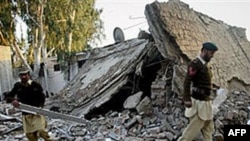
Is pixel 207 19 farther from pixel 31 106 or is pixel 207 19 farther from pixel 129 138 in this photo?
pixel 31 106

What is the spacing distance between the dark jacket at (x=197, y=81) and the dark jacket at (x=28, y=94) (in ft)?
7.17

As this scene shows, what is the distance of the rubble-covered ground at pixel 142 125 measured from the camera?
6.44 m

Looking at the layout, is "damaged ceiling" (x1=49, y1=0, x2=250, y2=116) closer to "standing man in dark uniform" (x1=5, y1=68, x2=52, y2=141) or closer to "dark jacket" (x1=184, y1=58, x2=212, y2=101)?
"dark jacket" (x1=184, y1=58, x2=212, y2=101)

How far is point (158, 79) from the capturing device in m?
7.51

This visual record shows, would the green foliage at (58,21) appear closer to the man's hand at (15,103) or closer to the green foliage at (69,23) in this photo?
the green foliage at (69,23)

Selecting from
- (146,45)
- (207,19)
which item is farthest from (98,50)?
(207,19)

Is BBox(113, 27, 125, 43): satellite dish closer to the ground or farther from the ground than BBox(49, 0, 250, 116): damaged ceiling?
farther from the ground

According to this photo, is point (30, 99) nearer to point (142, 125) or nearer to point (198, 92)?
point (142, 125)

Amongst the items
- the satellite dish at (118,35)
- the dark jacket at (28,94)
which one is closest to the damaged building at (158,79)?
the satellite dish at (118,35)

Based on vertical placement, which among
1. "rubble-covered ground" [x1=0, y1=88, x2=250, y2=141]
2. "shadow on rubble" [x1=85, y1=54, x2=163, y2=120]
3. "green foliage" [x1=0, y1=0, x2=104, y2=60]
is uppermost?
"green foliage" [x1=0, y1=0, x2=104, y2=60]

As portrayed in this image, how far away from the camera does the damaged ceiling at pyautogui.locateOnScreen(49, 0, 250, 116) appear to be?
23.6 ft

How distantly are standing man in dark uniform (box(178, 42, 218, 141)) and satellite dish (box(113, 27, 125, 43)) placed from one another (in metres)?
6.46

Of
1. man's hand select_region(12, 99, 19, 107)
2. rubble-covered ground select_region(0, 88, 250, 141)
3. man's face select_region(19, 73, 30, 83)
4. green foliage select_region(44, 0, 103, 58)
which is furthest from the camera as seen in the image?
green foliage select_region(44, 0, 103, 58)

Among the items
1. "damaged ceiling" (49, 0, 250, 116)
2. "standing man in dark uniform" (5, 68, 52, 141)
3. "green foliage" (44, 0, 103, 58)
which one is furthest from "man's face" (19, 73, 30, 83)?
"green foliage" (44, 0, 103, 58)
